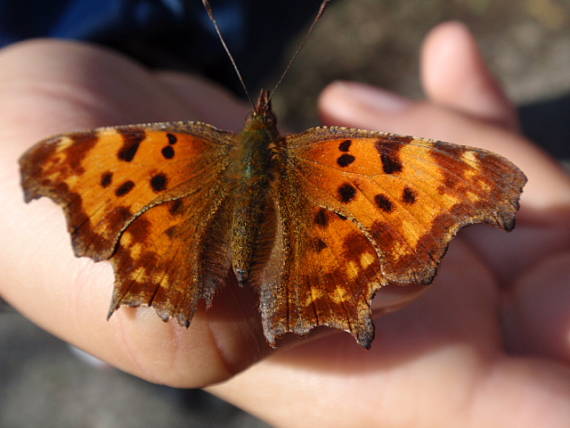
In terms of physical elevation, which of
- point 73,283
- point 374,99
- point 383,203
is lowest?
point 374,99

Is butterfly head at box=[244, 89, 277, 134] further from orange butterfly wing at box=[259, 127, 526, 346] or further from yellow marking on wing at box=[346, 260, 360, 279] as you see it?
yellow marking on wing at box=[346, 260, 360, 279]

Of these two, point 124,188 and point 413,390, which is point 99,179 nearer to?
point 124,188

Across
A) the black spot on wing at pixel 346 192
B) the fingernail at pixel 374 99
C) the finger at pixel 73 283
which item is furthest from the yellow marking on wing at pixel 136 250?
the fingernail at pixel 374 99

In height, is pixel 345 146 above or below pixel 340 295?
above

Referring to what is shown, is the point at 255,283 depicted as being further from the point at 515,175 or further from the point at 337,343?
the point at 515,175

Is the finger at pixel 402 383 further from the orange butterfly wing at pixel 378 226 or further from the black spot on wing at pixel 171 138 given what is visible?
the black spot on wing at pixel 171 138

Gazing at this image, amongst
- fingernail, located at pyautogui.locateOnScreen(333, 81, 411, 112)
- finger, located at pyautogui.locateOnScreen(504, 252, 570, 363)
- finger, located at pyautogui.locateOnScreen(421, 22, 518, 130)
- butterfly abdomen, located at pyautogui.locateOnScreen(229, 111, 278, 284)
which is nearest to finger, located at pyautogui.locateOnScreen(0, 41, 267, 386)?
butterfly abdomen, located at pyautogui.locateOnScreen(229, 111, 278, 284)

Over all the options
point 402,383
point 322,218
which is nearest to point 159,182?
point 322,218
